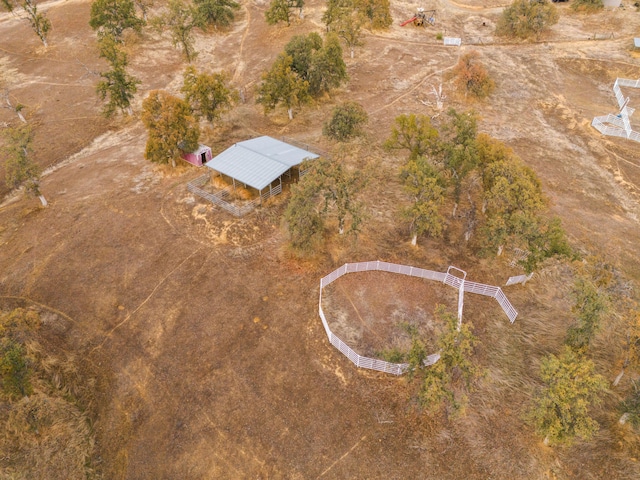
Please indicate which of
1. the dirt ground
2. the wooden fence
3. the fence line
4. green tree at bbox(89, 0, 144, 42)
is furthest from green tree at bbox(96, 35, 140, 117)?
the fence line

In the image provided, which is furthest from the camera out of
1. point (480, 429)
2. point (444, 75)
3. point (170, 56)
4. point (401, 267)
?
point (170, 56)

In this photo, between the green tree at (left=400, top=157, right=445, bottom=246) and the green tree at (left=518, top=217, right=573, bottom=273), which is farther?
the green tree at (left=400, top=157, right=445, bottom=246)

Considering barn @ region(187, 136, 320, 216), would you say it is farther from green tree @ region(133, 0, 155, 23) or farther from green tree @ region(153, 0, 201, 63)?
green tree @ region(133, 0, 155, 23)

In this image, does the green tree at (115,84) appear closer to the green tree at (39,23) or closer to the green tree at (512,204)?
the green tree at (39,23)

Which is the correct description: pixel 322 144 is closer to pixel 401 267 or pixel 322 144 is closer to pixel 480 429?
pixel 401 267

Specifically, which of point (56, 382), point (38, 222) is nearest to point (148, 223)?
point (38, 222)

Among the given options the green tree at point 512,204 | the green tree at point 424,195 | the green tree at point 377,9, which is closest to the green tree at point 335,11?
the green tree at point 377,9
